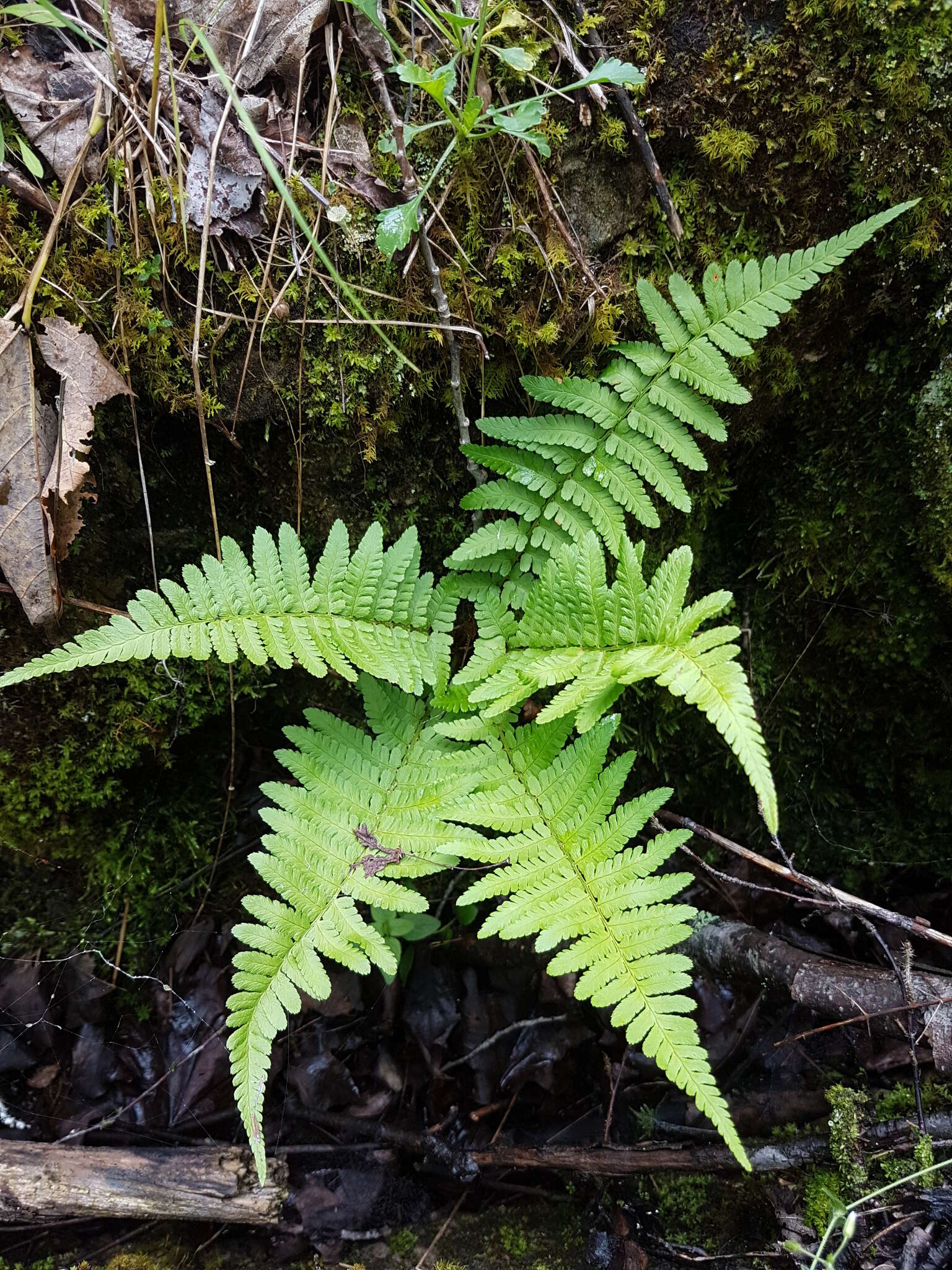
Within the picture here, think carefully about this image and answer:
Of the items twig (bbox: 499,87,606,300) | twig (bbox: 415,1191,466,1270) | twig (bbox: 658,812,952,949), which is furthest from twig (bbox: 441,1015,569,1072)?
twig (bbox: 499,87,606,300)

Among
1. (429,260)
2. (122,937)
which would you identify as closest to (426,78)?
(429,260)

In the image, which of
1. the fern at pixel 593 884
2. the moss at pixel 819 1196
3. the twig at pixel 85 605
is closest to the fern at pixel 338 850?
the fern at pixel 593 884

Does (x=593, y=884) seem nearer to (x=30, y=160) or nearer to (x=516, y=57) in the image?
(x=516, y=57)

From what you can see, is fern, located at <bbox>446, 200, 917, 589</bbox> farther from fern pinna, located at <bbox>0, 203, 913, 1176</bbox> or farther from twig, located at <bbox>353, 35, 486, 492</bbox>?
twig, located at <bbox>353, 35, 486, 492</bbox>

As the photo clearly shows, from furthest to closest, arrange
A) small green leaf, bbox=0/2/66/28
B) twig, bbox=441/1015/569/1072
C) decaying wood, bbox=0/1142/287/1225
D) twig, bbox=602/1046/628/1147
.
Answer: twig, bbox=441/1015/569/1072
twig, bbox=602/1046/628/1147
decaying wood, bbox=0/1142/287/1225
small green leaf, bbox=0/2/66/28

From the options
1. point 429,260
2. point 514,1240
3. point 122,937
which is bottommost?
point 514,1240

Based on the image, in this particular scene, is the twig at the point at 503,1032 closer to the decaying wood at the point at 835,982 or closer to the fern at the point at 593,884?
the decaying wood at the point at 835,982
